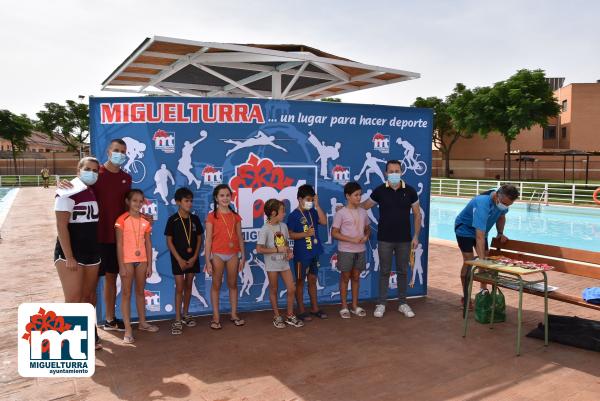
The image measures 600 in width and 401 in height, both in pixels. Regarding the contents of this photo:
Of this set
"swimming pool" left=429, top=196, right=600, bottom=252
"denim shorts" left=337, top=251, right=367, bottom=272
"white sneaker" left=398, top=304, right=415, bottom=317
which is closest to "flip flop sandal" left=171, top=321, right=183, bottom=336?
"denim shorts" left=337, top=251, right=367, bottom=272

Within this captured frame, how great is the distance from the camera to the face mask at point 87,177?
4449mm

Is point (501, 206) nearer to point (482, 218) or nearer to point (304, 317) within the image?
point (482, 218)

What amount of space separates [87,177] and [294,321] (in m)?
2.83

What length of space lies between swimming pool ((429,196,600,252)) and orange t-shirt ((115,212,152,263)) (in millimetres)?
11776

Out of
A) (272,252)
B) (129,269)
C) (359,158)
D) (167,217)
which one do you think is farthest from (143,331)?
(359,158)

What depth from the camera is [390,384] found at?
396 cm

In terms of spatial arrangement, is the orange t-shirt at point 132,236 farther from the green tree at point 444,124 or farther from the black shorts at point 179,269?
the green tree at point 444,124

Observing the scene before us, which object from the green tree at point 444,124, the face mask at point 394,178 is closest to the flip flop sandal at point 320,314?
the face mask at point 394,178

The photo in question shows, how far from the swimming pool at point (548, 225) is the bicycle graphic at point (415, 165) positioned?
8672mm

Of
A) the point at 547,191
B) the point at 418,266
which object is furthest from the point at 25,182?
the point at 418,266

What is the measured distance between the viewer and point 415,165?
6.65 meters

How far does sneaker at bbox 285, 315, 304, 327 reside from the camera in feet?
17.8

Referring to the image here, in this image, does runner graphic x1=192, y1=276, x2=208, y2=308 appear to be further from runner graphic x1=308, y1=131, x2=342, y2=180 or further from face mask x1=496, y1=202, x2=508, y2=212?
face mask x1=496, y1=202, x2=508, y2=212

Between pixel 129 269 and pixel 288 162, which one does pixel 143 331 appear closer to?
pixel 129 269
